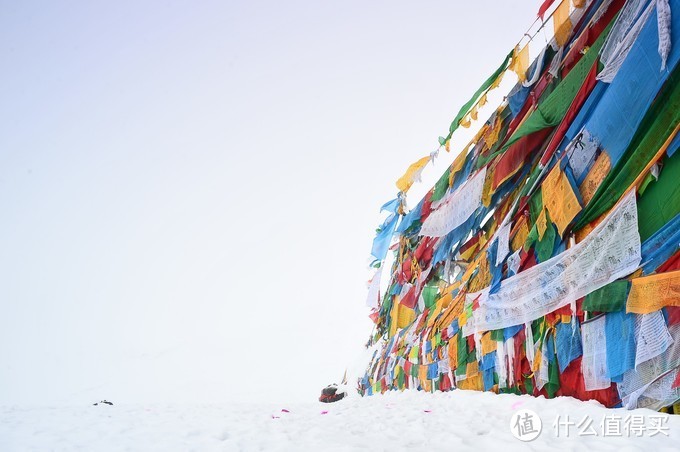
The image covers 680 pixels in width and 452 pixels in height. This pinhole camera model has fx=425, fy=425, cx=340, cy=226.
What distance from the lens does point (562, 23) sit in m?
5.78

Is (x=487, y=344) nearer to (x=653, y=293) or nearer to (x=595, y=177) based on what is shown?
(x=595, y=177)

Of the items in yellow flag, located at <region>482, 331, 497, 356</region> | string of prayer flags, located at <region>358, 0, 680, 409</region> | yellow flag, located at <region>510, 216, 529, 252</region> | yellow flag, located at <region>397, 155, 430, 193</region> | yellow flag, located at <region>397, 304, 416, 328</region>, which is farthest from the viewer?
yellow flag, located at <region>397, 304, 416, 328</region>

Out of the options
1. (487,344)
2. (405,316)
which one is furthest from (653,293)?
(405,316)

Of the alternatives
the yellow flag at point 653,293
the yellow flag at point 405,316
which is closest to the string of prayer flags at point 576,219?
the yellow flag at point 653,293

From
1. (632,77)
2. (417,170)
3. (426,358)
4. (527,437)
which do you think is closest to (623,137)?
(632,77)

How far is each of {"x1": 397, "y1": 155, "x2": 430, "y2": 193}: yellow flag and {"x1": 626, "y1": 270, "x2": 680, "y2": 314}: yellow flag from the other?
18.6ft

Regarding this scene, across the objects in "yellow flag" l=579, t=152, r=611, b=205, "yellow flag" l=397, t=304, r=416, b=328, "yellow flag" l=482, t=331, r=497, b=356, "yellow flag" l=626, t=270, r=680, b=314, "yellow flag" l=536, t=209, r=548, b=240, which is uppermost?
"yellow flag" l=579, t=152, r=611, b=205

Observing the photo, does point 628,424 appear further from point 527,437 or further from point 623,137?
point 623,137

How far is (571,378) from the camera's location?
5582 millimetres

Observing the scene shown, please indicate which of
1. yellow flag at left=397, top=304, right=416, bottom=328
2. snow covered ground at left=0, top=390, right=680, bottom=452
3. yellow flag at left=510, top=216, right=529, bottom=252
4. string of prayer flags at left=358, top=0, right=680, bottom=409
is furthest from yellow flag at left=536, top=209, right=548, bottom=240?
yellow flag at left=397, top=304, right=416, bottom=328

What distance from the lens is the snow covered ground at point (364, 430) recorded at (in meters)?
3.68

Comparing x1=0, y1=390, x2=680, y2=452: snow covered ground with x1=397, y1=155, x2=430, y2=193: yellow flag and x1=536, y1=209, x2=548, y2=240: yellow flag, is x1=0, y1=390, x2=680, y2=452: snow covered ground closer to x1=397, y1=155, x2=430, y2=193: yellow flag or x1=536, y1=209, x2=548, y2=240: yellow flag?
x1=536, y1=209, x2=548, y2=240: yellow flag

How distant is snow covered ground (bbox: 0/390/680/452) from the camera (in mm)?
3676

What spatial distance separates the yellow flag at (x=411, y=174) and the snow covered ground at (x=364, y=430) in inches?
203
